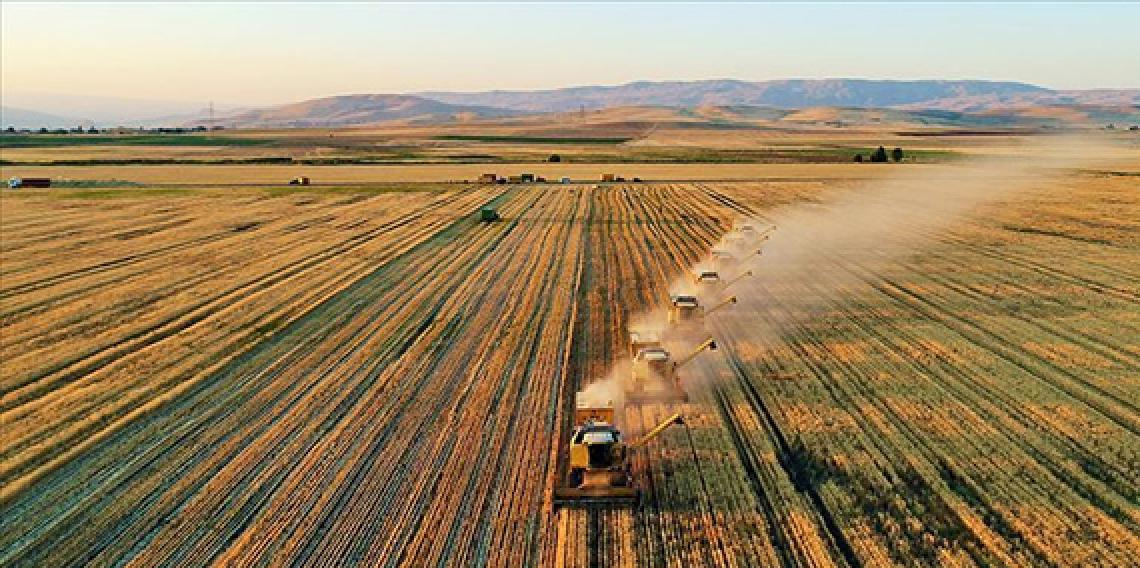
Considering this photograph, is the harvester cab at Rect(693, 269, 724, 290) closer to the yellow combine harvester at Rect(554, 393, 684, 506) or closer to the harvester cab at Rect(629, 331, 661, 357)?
the harvester cab at Rect(629, 331, 661, 357)

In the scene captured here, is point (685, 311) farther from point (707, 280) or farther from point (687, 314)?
point (707, 280)

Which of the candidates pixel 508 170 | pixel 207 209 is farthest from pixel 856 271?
pixel 508 170

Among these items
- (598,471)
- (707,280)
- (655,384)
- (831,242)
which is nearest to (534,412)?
(655,384)

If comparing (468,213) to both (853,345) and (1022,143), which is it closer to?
(853,345)

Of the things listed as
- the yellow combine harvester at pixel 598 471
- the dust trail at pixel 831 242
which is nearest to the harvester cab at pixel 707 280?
the dust trail at pixel 831 242

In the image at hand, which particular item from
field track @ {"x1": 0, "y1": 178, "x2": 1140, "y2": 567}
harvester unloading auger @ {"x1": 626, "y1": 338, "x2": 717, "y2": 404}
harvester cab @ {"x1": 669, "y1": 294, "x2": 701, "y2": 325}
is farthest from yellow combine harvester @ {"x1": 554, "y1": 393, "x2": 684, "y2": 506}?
harvester cab @ {"x1": 669, "y1": 294, "x2": 701, "y2": 325}
